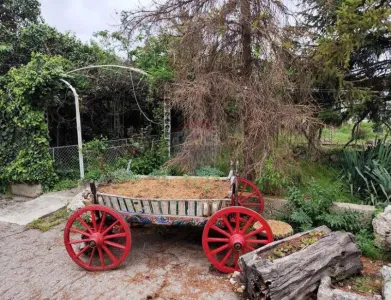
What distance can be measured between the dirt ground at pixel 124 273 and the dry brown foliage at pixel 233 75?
4.25 feet

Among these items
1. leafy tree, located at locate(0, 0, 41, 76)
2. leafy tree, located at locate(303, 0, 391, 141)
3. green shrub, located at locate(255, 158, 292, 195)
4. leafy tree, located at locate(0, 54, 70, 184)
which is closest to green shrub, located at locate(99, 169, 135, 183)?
green shrub, located at locate(255, 158, 292, 195)

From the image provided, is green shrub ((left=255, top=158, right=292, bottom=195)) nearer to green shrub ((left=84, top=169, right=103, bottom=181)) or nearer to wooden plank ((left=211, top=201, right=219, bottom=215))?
wooden plank ((left=211, top=201, right=219, bottom=215))

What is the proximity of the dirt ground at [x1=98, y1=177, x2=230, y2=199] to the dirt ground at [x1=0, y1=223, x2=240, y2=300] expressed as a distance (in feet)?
2.51

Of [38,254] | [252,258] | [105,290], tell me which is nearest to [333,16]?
[252,258]

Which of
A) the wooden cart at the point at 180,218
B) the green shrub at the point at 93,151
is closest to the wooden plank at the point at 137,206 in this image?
the wooden cart at the point at 180,218

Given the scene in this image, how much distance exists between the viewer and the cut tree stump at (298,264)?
2.48m

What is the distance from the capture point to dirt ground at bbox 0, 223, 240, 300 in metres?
2.80

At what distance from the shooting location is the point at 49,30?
7211mm

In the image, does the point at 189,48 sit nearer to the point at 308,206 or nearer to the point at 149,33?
the point at 149,33

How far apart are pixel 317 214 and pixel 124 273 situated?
2.46 m

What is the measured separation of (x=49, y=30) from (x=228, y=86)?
552 cm

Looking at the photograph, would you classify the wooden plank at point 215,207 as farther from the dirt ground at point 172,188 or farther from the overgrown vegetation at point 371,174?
the overgrown vegetation at point 371,174

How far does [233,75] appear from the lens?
→ 4.33 meters

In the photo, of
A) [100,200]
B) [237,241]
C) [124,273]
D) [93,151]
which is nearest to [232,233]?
[237,241]
